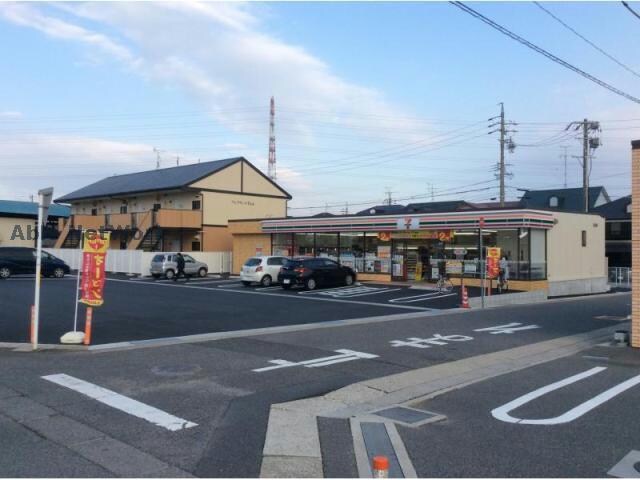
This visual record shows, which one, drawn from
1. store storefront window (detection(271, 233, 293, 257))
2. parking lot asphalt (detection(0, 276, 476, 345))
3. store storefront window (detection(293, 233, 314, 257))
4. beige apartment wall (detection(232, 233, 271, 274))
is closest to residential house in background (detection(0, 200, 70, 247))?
beige apartment wall (detection(232, 233, 271, 274))

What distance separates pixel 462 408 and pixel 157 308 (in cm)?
1349

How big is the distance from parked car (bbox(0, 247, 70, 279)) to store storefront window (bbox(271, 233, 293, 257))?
42.3ft

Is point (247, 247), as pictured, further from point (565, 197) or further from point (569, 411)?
point (565, 197)

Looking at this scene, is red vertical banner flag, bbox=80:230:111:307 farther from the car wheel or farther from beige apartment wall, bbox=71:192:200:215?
beige apartment wall, bbox=71:192:200:215

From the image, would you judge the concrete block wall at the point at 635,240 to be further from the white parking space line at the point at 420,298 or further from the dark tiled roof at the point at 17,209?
the dark tiled roof at the point at 17,209

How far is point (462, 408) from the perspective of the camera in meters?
7.48

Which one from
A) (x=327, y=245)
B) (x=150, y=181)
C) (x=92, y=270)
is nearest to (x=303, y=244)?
(x=327, y=245)

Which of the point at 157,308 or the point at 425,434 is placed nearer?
the point at 425,434

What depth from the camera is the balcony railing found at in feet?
133

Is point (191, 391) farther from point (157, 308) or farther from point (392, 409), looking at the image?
point (157, 308)

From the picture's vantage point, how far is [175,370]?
9.50m

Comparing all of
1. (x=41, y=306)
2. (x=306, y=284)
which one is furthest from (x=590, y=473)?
(x=306, y=284)

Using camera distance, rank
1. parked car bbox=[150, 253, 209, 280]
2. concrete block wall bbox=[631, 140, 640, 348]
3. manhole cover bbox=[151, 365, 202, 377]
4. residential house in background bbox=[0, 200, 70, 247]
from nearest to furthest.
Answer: manhole cover bbox=[151, 365, 202, 377], concrete block wall bbox=[631, 140, 640, 348], parked car bbox=[150, 253, 209, 280], residential house in background bbox=[0, 200, 70, 247]

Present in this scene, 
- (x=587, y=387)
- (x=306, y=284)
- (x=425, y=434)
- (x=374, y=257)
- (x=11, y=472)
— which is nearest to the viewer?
(x=11, y=472)
